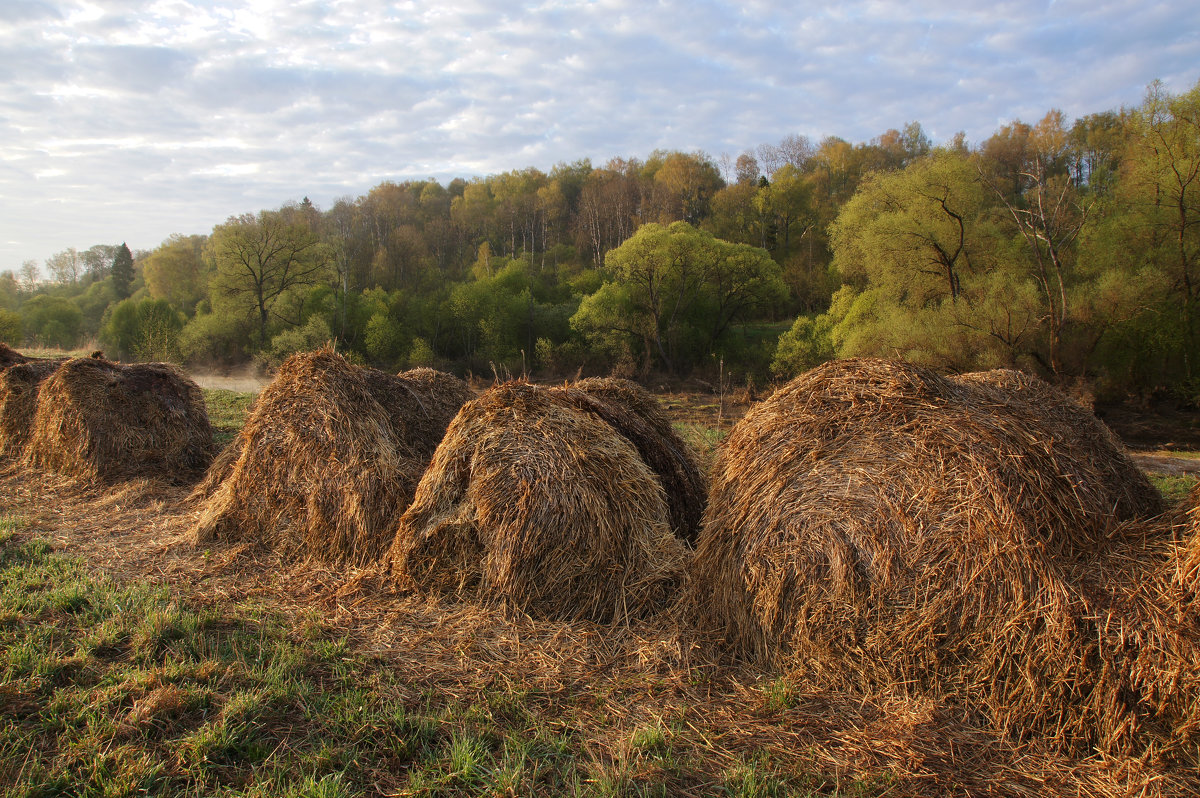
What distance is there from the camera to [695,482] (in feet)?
26.5

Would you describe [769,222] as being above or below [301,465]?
above

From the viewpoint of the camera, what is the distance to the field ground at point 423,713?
3613 mm

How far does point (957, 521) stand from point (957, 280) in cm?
3266

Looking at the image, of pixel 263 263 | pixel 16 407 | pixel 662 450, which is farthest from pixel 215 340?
pixel 662 450

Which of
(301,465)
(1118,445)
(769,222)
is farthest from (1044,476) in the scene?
(769,222)

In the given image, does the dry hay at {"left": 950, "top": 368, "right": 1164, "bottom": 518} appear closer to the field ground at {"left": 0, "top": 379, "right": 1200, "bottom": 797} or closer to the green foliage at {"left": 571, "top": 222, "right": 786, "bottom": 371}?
the field ground at {"left": 0, "top": 379, "right": 1200, "bottom": 797}

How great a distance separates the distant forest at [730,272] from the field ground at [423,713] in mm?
2564

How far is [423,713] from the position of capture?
4.26m

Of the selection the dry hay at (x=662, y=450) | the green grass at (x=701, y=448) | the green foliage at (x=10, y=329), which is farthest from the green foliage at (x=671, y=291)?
the green foliage at (x=10, y=329)

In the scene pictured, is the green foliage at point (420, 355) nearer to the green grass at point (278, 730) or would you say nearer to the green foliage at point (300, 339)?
the green foliage at point (300, 339)

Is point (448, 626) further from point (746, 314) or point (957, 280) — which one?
point (746, 314)

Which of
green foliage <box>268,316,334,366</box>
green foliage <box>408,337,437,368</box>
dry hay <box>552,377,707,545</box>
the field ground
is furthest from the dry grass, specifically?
green foliage <box>268,316,334,366</box>

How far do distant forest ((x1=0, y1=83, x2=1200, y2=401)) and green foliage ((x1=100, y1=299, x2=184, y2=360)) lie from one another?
0.75 ft

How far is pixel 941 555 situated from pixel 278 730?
175 inches
